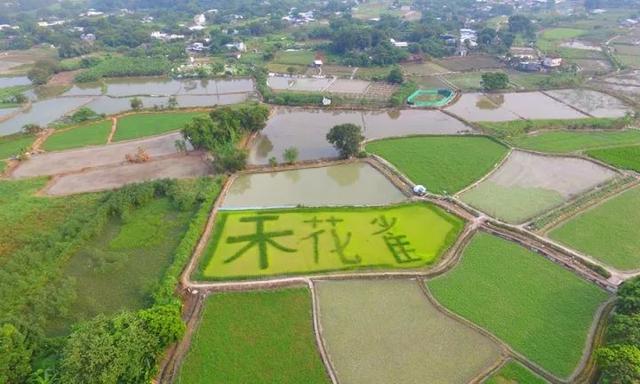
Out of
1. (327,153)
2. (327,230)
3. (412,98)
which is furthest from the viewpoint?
(412,98)

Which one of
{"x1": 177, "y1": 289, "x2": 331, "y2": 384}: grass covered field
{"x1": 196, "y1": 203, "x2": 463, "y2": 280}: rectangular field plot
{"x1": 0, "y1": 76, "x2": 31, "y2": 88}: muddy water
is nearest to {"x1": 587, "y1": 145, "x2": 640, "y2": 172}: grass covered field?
{"x1": 196, "y1": 203, "x2": 463, "y2": 280}: rectangular field plot

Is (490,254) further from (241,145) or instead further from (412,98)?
(412,98)

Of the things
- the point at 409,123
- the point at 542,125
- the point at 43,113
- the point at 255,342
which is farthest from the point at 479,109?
the point at 43,113

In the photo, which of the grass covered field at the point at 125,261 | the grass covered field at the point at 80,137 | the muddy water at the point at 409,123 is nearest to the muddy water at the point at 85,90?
the grass covered field at the point at 80,137

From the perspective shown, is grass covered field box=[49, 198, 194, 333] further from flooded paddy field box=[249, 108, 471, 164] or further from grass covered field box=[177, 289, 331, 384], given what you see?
flooded paddy field box=[249, 108, 471, 164]

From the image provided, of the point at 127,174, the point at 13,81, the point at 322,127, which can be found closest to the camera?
the point at 127,174

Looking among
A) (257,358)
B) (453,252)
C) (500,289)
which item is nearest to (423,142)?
(453,252)

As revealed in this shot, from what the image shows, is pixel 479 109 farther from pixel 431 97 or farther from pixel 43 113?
pixel 43 113
